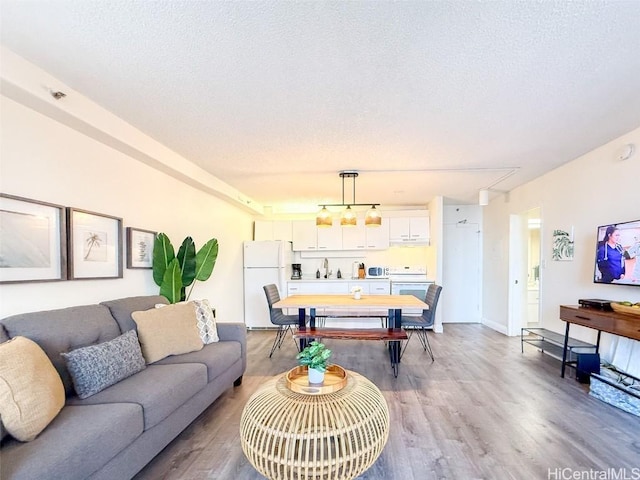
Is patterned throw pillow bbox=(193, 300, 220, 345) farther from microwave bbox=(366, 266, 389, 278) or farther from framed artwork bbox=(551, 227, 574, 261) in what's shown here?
framed artwork bbox=(551, 227, 574, 261)

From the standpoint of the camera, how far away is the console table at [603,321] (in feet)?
8.27

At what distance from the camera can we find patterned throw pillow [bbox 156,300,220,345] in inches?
114

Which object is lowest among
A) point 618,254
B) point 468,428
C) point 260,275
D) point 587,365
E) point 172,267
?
point 468,428

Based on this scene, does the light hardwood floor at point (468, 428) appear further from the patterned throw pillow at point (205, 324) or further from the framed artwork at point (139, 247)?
the framed artwork at point (139, 247)

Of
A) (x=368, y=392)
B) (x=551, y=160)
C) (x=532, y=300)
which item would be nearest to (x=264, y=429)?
(x=368, y=392)

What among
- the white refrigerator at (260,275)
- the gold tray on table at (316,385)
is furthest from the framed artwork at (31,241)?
the white refrigerator at (260,275)

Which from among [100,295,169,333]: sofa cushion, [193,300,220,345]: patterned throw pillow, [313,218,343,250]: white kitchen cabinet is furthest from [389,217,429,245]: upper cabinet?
[100,295,169,333]: sofa cushion

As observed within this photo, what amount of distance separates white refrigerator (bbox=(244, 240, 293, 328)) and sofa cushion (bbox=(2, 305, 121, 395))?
3.59 metres

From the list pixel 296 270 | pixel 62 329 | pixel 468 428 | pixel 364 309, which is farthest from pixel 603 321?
pixel 296 270

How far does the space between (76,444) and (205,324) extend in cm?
158

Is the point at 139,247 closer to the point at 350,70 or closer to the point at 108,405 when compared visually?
the point at 108,405

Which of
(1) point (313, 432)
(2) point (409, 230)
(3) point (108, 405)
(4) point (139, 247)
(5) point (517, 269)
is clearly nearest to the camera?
(1) point (313, 432)

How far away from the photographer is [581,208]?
355 centimetres

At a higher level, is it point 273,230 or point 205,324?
point 273,230
